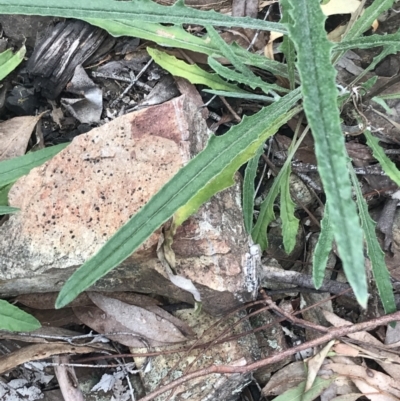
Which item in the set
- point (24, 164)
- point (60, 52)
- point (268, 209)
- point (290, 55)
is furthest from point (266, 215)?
point (60, 52)

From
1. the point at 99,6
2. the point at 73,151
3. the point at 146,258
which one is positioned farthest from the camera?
the point at 73,151

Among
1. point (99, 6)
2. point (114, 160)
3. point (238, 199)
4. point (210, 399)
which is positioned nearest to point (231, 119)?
point (238, 199)

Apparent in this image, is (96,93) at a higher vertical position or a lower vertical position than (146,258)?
higher

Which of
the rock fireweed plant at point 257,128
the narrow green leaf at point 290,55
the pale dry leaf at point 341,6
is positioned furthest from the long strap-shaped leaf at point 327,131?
the pale dry leaf at point 341,6

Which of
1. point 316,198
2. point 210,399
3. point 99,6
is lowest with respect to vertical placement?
point 210,399

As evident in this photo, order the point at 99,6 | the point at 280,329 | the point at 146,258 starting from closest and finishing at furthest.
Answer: the point at 99,6
the point at 146,258
the point at 280,329

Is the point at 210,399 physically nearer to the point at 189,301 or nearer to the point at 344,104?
the point at 189,301
